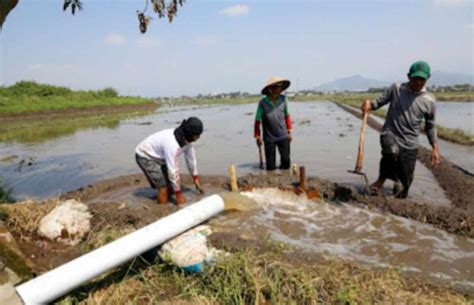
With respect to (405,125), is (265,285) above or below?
below

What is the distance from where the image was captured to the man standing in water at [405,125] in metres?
4.48

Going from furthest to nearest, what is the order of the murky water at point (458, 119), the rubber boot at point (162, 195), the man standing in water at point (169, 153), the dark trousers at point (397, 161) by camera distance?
1. the murky water at point (458, 119)
2. the rubber boot at point (162, 195)
3. the dark trousers at point (397, 161)
4. the man standing in water at point (169, 153)

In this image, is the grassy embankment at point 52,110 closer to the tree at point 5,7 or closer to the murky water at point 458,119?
the tree at point 5,7

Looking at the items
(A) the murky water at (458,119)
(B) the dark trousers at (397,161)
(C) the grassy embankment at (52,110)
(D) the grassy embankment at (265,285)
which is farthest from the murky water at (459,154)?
(C) the grassy embankment at (52,110)

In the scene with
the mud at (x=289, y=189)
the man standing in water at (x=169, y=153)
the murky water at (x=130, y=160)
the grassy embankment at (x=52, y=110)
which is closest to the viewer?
the mud at (x=289, y=189)

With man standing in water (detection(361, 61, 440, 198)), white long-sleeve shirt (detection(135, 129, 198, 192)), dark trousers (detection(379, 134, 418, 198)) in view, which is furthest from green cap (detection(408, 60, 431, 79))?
white long-sleeve shirt (detection(135, 129, 198, 192))

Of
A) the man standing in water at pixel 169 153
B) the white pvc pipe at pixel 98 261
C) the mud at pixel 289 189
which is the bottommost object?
the mud at pixel 289 189

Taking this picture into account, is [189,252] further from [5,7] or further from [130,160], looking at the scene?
[130,160]

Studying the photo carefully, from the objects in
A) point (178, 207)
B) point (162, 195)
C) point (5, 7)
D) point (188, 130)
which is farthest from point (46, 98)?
point (188, 130)

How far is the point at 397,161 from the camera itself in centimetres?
471

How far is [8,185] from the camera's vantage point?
7207 millimetres

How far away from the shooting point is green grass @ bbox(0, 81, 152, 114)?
25.4 metres

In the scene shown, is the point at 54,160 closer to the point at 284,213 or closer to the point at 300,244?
the point at 284,213

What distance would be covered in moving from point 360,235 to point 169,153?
247 centimetres
